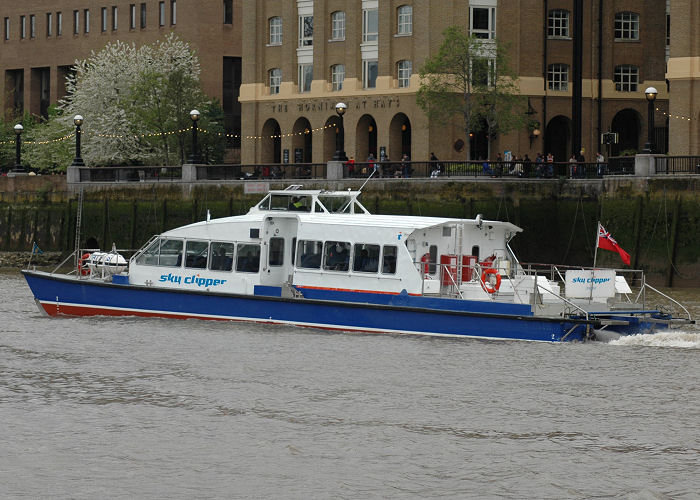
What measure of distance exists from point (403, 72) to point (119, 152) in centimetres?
1696

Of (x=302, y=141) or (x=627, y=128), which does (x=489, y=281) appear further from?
→ (x=302, y=141)

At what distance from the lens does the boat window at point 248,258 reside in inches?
1261

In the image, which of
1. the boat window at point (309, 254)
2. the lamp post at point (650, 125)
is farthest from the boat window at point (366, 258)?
the lamp post at point (650, 125)

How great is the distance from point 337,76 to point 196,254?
123ft

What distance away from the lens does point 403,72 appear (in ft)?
216

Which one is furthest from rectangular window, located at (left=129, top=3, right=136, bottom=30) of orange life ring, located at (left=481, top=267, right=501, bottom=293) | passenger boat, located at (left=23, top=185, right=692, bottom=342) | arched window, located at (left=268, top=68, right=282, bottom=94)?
orange life ring, located at (left=481, top=267, right=501, bottom=293)

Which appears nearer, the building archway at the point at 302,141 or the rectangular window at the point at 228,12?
the building archway at the point at 302,141

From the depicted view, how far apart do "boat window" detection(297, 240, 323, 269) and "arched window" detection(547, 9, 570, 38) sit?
37.7m

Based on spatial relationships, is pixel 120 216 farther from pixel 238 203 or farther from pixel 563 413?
pixel 563 413

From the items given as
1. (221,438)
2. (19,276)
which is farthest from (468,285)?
(19,276)

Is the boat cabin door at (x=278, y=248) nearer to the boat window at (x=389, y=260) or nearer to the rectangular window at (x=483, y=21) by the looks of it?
the boat window at (x=389, y=260)

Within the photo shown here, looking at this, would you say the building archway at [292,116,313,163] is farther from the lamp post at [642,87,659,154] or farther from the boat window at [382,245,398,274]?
the boat window at [382,245,398,274]

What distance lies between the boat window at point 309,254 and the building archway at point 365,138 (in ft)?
122

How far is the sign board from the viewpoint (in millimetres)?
29156
